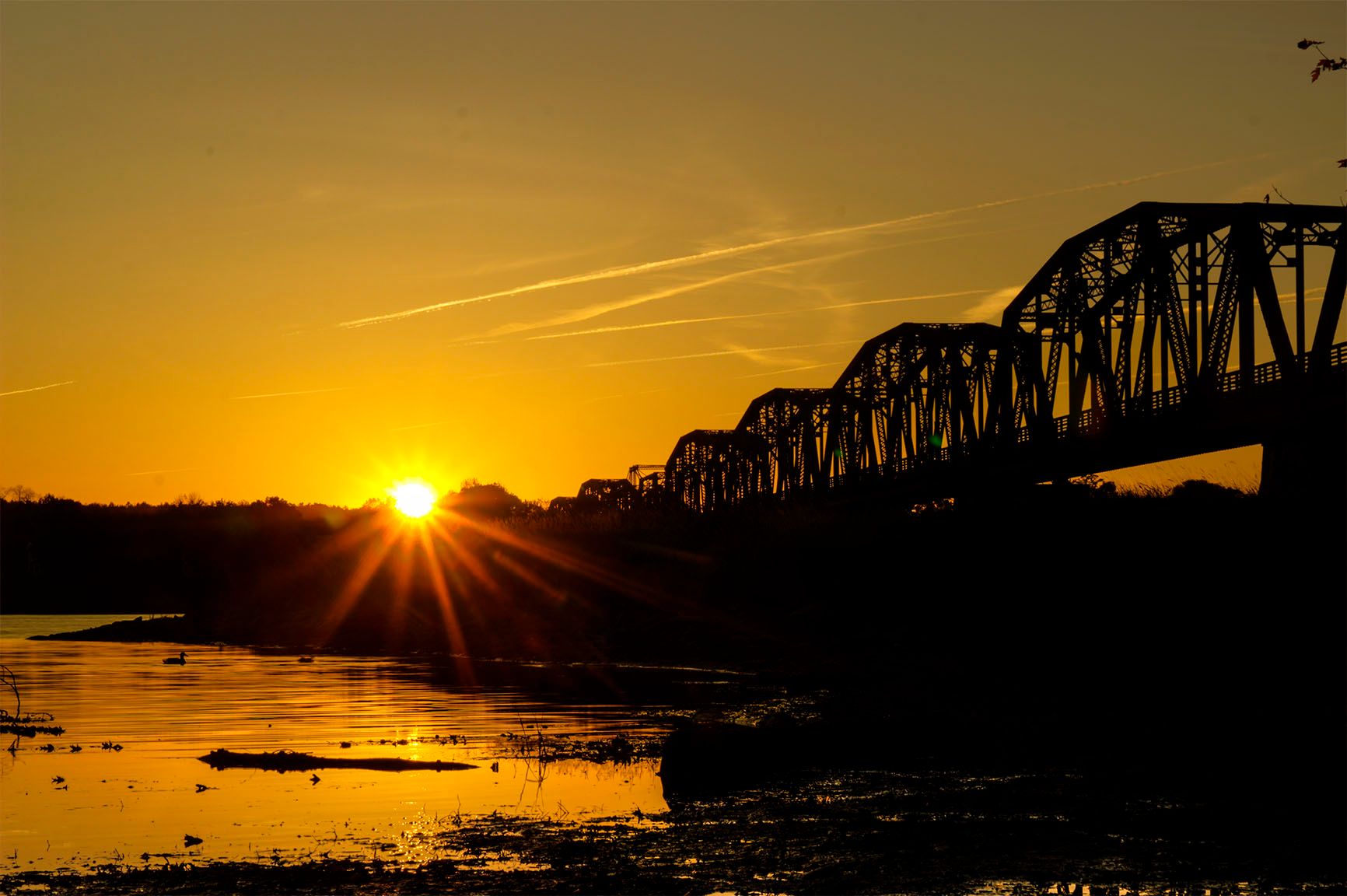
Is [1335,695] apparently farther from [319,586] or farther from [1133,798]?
[319,586]

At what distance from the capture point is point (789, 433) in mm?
106938

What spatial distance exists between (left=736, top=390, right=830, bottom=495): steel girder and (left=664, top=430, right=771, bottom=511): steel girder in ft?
1.50

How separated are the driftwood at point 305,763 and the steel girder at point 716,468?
3240 inches

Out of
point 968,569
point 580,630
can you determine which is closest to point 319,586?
point 580,630

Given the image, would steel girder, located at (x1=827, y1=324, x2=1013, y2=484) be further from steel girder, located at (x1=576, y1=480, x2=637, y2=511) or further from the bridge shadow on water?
steel girder, located at (x1=576, y1=480, x2=637, y2=511)

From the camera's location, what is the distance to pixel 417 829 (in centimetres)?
1709

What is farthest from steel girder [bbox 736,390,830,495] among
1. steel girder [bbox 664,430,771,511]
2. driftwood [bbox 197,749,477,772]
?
driftwood [bbox 197,749,477,772]

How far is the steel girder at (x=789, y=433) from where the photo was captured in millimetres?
100875

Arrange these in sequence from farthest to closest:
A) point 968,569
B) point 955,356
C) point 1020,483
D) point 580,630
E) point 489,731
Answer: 1. point 955,356
2. point 1020,483
3. point 580,630
4. point 968,569
5. point 489,731

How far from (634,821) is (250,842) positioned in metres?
4.57

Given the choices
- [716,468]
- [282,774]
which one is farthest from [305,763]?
[716,468]

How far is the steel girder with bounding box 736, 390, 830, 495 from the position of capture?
101 m

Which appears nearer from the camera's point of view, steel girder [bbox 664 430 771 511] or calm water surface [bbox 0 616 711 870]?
calm water surface [bbox 0 616 711 870]

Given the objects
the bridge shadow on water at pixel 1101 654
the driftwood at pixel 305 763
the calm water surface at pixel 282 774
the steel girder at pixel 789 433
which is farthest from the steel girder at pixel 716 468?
the driftwood at pixel 305 763
